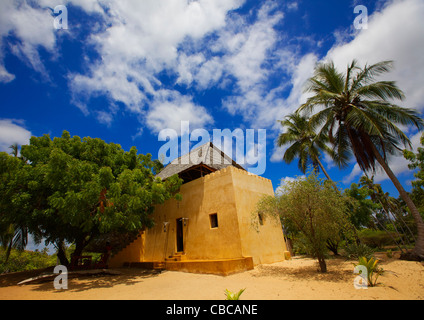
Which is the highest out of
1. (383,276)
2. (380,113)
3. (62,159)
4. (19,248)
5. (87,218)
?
(380,113)

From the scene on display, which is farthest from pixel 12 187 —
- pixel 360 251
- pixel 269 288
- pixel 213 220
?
pixel 360 251

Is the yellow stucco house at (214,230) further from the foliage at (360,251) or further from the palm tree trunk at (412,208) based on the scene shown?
the palm tree trunk at (412,208)

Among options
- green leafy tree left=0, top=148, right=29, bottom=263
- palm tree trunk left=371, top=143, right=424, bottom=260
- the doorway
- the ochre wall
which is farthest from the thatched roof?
palm tree trunk left=371, top=143, right=424, bottom=260

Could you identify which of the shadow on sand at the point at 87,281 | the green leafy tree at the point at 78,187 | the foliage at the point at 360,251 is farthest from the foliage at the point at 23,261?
the foliage at the point at 360,251

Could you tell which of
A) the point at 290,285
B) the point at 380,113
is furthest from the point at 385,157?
the point at 290,285

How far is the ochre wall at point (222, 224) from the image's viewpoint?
390 inches

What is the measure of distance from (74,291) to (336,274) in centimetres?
946

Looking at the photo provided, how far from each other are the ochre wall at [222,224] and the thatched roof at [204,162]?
1013mm

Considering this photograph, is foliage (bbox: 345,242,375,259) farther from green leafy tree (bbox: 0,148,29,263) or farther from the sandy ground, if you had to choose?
green leafy tree (bbox: 0,148,29,263)

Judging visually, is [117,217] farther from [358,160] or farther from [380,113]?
[380,113]

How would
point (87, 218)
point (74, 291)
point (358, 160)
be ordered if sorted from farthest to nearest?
point (358, 160) → point (87, 218) → point (74, 291)

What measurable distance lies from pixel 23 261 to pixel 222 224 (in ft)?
99.0

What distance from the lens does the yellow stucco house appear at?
9.65 m

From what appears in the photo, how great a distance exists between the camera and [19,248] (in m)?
13.4
